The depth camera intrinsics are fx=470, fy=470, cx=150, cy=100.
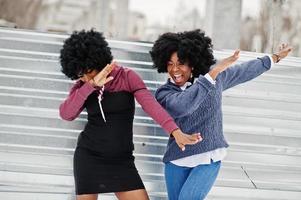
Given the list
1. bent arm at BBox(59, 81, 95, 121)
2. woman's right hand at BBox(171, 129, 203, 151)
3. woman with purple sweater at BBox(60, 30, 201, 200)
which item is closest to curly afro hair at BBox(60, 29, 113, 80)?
woman with purple sweater at BBox(60, 30, 201, 200)

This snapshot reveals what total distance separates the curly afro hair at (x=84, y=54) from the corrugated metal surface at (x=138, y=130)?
2.51 ft

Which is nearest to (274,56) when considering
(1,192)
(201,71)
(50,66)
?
(201,71)

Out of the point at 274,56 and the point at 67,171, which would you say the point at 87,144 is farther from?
the point at 274,56

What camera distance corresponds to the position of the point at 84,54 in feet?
9.24

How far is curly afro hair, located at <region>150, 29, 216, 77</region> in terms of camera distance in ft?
9.34

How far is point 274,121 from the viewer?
3.86 metres

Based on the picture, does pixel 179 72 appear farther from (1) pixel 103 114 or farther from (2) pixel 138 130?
(2) pixel 138 130

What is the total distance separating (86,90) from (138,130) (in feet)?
3.34

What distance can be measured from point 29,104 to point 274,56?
6.16 feet

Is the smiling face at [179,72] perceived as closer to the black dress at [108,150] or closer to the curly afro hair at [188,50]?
the curly afro hair at [188,50]

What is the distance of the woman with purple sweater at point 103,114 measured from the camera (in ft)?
9.31

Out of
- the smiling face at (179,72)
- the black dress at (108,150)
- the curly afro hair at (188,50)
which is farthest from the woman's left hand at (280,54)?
the black dress at (108,150)

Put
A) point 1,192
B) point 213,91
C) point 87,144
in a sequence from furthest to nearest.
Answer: point 1,192 → point 87,144 → point 213,91

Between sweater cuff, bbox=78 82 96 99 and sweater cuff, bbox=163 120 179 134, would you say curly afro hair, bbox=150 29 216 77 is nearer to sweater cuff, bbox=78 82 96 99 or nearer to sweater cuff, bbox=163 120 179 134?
sweater cuff, bbox=163 120 179 134
